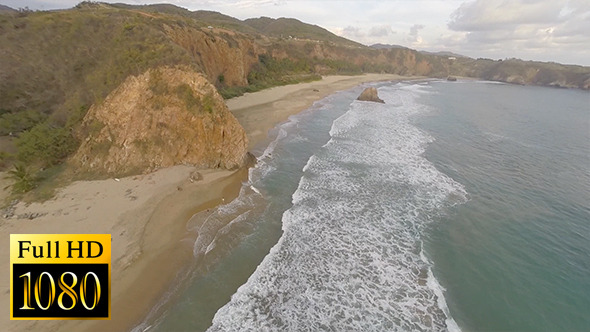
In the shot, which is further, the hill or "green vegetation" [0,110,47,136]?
"green vegetation" [0,110,47,136]

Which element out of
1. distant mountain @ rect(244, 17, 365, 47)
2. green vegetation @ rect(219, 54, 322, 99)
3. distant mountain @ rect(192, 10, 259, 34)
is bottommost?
green vegetation @ rect(219, 54, 322, 99)

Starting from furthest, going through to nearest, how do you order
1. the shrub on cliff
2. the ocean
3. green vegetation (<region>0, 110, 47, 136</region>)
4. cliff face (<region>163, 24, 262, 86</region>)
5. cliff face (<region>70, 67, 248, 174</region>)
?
cliff face (<region>163, 24, 262, 86</region>)
green vegetation (<region>0, 110, 47, 136</region>)
cliff face (<region>70, 67, 248, 174</region>)
the shrub on cliff
the ocean

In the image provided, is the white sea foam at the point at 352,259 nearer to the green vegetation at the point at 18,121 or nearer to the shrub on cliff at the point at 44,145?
the shrub on cliff at the point at 44,145

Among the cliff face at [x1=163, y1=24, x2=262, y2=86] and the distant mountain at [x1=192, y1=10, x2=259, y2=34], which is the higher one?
the distant mountain at [x1=192, y1=10, x2=259, y2=34]

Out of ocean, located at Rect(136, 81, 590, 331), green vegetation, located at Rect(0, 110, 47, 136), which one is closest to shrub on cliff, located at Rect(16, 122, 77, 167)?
green vegetation, located at Rect(0, 110, 47, 136)

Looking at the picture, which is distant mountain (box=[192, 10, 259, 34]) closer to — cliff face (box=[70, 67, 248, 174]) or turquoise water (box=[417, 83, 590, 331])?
cliff face (box=[70, 67, 248, 174])

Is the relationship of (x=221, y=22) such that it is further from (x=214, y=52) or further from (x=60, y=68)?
(x=60, y=68)

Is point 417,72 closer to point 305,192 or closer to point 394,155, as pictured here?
point 394,155

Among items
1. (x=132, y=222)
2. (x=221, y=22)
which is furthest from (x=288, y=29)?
(x=132, y=222)
